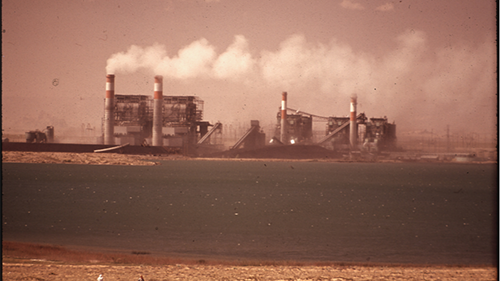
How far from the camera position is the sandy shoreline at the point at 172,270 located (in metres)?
7.20

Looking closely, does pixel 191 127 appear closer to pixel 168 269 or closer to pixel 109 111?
pixel 109 111

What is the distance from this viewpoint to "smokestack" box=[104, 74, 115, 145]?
2324 inches

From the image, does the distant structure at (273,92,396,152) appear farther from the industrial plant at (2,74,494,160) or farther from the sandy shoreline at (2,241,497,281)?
the sandy shoreline at (2,241,497,281)

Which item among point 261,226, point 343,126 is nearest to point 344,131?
point 343,126

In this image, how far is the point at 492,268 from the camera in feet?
32.5

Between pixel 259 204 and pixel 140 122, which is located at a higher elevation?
pixel 140 122

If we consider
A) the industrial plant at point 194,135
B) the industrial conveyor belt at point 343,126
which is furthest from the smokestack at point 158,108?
the industrial conveyor belt at point 343,126

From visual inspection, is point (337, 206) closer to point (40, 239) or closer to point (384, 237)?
point (384, 237)

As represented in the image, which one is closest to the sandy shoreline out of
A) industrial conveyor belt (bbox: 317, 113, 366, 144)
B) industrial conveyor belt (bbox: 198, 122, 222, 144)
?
industrial conveyor belt (bbox: 198, 122, 222, 144)

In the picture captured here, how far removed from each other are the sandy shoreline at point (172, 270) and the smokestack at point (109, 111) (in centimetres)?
5179

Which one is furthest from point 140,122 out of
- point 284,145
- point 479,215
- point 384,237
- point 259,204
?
point 384,237

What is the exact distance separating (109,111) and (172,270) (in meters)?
55.7

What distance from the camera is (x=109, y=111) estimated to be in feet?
197

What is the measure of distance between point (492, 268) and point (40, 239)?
38.0 ft
